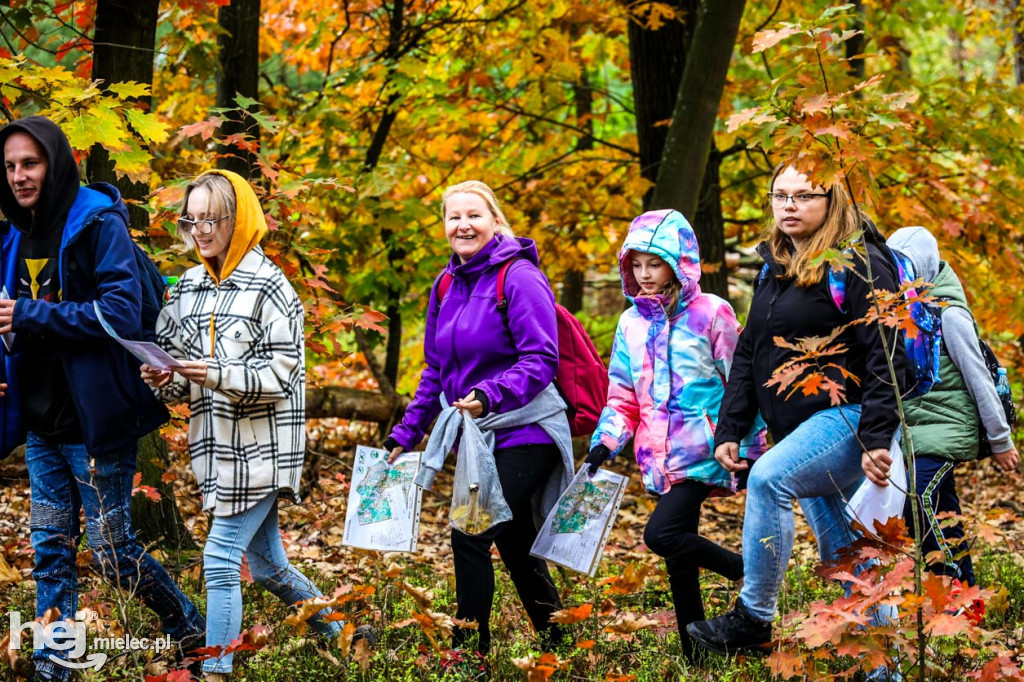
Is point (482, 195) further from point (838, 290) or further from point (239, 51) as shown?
point (239, 51)

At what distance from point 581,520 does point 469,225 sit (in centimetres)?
127

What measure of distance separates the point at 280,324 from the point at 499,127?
557 centimetres

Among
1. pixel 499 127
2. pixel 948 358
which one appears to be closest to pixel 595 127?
pixel 499 127

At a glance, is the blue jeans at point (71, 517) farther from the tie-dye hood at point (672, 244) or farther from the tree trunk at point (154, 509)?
the tie-dye hood at point (672, 244)

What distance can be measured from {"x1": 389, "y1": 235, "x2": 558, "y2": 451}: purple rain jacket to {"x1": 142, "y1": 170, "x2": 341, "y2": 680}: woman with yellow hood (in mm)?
534

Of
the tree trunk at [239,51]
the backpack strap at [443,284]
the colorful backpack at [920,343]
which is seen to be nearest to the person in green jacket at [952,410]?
the colorful backpack at [920,343]

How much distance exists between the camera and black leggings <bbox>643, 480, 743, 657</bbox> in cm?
373

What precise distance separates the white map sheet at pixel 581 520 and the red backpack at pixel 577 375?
0.84 feet

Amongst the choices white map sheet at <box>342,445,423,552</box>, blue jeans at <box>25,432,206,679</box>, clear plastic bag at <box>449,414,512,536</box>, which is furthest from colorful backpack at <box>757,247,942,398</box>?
blue jeans at <box>25,432,206,679</box>

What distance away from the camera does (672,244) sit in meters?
3.90

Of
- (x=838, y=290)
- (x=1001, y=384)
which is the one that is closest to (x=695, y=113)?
(x=1001, y=384)

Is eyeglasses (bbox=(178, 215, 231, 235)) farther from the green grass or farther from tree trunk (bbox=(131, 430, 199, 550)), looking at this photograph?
tree trunk (bbox=(131, 430, 199, 550))

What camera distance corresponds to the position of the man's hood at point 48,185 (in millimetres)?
3580

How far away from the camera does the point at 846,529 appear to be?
3.66m
